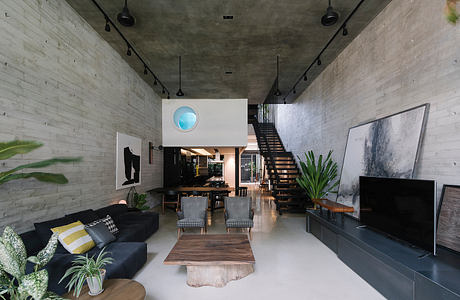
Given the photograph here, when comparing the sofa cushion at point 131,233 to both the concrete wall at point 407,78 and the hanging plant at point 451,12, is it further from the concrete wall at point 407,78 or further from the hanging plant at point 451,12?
the concrete wall at point 407,78

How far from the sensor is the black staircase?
23.0 ft

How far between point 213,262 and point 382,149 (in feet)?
10.6

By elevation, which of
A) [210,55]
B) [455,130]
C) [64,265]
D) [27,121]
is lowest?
[64,265]

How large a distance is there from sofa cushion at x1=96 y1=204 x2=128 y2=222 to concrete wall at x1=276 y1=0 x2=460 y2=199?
196 inches

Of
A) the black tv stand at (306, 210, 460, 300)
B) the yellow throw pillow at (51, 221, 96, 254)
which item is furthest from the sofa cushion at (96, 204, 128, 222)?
the black tv stand at (306, 210, 460, 300)

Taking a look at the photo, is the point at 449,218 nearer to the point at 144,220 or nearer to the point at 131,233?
the point at 131,233

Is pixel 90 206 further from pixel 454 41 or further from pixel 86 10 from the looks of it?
Answer: pixel 454 41

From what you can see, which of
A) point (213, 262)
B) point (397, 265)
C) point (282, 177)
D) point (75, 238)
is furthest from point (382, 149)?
point (282, 177)

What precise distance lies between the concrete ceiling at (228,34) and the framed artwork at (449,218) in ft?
10.2

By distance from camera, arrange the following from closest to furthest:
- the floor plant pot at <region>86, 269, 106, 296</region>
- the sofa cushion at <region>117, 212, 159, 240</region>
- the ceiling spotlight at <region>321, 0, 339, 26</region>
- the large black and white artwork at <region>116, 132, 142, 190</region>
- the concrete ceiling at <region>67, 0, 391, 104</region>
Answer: the floor plant pot at <region>86, 269, 106, 296</region>
the ceiling spotlight at <region>321, 0, 339, 26</region>
the concrete ceiling at <region>67, 0, 391, 104</region>
the sofa cushion at <region>117, 212, 159, 240</region>
the large black and white artwork at <region>116, 132, 142, 190</region>

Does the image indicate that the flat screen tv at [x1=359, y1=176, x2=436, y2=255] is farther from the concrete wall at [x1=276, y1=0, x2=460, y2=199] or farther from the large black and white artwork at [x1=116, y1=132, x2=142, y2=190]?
the large black and white artwork at [x1=116, y1=132, x2=142, y2=190]

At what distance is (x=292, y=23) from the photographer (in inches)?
168

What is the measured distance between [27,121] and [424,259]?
5.03 metres

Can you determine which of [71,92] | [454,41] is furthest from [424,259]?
[71,92]
